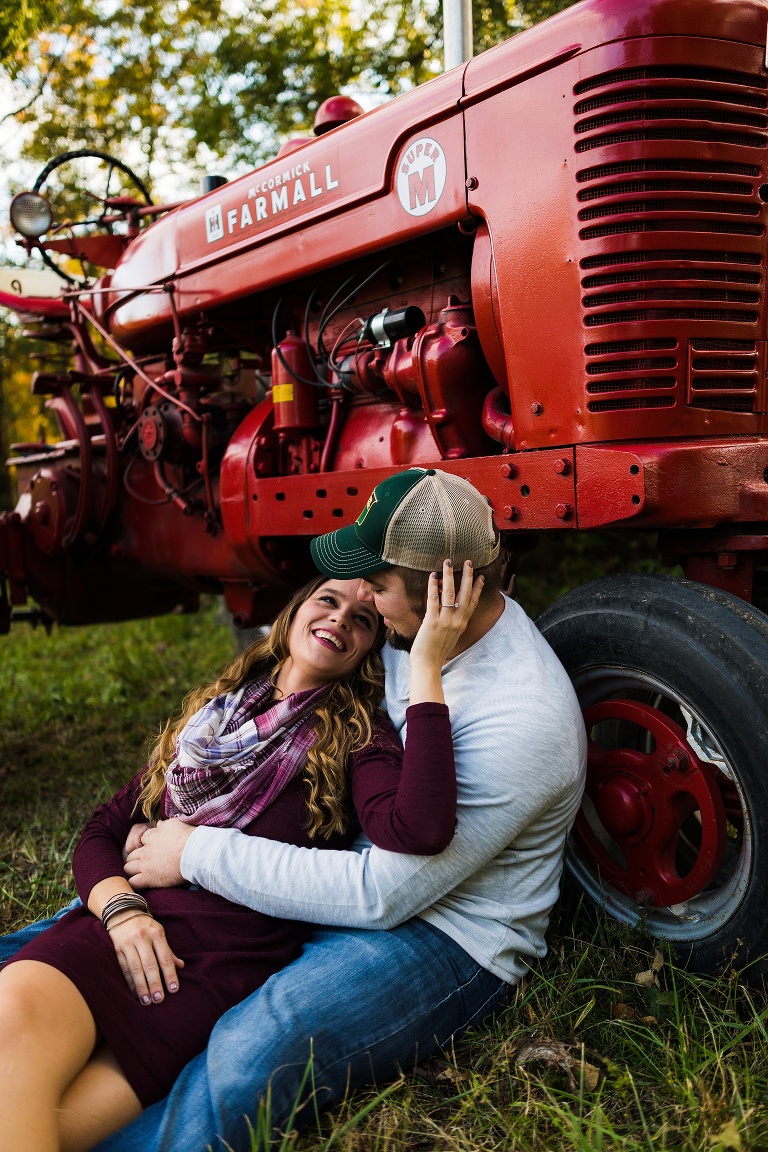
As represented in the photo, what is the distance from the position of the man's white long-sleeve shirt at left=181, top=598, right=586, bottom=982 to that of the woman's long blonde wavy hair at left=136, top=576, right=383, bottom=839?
4.7 inches

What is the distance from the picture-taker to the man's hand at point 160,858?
2.01m

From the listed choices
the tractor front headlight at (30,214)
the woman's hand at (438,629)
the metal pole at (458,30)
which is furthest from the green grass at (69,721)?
the metal pole at (458,30)

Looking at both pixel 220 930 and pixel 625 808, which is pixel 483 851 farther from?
pixel 220 930

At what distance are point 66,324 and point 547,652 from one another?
2.98 meters

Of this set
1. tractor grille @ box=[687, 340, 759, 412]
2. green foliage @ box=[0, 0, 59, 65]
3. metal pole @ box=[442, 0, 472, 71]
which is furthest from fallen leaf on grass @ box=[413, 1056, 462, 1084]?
green foliage @ box=[0, 0, 59, 65]

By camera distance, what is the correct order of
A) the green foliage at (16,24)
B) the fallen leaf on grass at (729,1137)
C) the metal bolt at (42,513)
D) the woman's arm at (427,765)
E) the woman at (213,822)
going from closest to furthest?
the fallen leaf on grass at (729,1137) → the woman at (213,822) → the woman's arm at (427,765) → the metal bolt at (42,513) → the green foliage at (16,24)

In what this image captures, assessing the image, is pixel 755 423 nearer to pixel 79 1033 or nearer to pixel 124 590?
pixel 79 1033

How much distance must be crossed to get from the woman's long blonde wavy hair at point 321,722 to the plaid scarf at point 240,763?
1.6 inches

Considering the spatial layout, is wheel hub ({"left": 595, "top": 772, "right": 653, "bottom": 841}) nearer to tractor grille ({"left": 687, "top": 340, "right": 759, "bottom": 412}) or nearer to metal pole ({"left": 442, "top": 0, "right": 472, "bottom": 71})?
tractor grille ({"left": 687, "top": 340, "right": 759, "bottom": 412})

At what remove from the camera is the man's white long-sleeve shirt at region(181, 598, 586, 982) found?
1822 millimetres

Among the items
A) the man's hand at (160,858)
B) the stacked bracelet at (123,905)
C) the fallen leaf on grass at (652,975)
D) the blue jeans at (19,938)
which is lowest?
the fallen leaf on grass at (652,975)

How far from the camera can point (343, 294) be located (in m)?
A: 2.88

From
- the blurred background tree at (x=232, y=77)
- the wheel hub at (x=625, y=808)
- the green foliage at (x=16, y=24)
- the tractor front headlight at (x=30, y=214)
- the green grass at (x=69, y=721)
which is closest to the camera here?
the wheel hub at (x=625, y=808)

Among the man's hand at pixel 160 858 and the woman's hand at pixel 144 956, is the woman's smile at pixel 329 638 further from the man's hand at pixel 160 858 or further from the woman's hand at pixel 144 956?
the woman's hand at pixel 144 956
